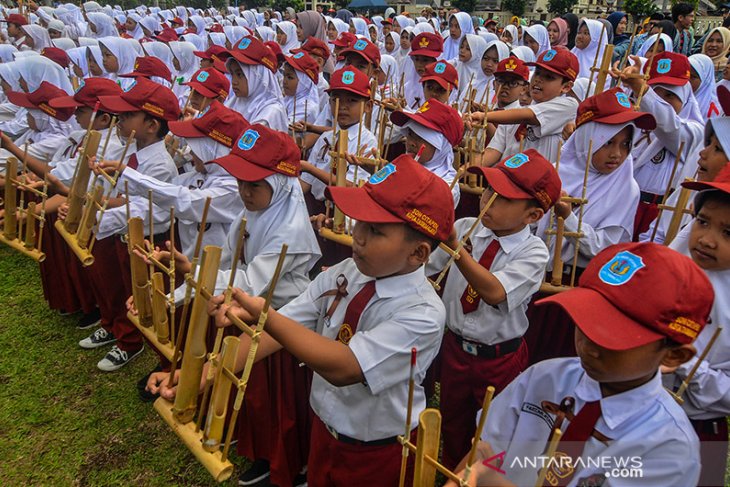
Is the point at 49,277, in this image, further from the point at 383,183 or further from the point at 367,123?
the point at 383,183

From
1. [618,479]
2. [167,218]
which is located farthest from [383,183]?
[167,218]

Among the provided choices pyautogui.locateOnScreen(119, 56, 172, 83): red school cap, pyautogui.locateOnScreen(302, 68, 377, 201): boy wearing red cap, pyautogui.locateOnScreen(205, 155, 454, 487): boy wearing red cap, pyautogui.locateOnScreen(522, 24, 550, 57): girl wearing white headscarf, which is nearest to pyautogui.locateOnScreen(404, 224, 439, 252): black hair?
pyautogui.locateOnScreen(205, 155, 454, 487): boy wearing red cap

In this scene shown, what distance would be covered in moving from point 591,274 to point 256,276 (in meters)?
1.76

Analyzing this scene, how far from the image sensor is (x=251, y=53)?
5.45 meters

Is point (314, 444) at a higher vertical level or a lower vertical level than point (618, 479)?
lower

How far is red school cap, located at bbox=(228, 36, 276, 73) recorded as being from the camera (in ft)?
17.7

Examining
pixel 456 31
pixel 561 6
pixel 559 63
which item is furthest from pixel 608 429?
pixel 561 6

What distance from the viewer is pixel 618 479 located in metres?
1.42

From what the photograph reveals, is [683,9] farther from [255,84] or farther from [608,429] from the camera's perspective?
[608,429]

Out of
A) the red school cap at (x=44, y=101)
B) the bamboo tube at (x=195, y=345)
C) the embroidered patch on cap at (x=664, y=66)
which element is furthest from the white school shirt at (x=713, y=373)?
the red school cap at (x=44, y=101)

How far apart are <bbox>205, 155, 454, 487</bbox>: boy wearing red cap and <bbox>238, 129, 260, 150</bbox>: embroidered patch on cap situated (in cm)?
99

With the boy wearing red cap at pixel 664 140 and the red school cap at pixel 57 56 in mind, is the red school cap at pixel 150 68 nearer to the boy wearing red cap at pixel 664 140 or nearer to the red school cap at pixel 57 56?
the red school cap at pixel 57 56

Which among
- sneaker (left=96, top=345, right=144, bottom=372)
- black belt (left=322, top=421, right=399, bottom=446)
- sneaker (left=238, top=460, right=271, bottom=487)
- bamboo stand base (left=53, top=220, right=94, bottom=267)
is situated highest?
bamboo stand base (left=53, top=220, right=94, bottom=267)

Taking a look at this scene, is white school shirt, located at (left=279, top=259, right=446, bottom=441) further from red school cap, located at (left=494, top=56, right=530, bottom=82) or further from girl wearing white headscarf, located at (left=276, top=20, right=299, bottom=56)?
girl wearing white headscarf, located at (left=276, top=20, right=299, bottom=56)
